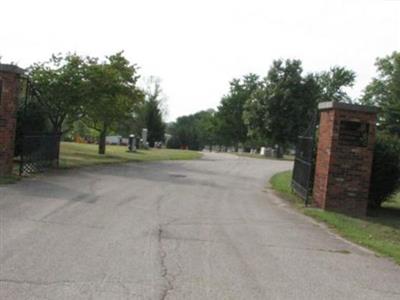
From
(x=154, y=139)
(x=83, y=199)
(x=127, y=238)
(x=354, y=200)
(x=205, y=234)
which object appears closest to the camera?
(x=127, y=238)

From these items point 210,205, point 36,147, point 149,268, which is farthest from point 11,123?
point 149,268

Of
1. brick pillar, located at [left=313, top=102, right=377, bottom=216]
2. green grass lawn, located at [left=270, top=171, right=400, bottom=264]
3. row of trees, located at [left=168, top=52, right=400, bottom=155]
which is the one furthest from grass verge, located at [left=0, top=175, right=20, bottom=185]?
row of trees, located at [left=168, top=52, right=400, bottom=155]

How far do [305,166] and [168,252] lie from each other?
8.75 metres

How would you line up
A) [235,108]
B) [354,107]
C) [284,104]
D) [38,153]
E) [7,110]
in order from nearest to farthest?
[354,107]
[7,110]
[38,153]
[284,104]
[235,108]

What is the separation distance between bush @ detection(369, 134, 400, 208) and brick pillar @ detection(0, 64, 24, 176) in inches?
360

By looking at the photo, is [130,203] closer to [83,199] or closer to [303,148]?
[83,199]

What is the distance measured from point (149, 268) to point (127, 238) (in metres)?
1.90

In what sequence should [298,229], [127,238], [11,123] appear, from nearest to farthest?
[127,238] → [298,229] → [11,123]

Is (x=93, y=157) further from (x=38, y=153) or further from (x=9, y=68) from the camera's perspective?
(x=9, y=68)

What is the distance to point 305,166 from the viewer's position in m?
16.3

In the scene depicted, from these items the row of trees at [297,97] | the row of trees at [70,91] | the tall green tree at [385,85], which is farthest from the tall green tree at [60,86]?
the tall green tree at [385,85]

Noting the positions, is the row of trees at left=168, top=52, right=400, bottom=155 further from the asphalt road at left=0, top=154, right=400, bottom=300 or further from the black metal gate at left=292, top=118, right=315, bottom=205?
the asphalt road at left=0, top=154, right=400, bottom=300

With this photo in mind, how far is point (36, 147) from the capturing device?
1827 centimetres

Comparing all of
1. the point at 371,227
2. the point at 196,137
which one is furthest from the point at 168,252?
the point at 196,137
